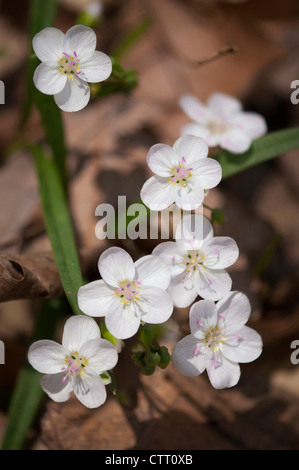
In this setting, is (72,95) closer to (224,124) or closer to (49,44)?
(49,44)

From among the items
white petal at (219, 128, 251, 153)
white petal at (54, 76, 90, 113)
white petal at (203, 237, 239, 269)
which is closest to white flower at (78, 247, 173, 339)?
white petal at (203, 237, 239, 269)

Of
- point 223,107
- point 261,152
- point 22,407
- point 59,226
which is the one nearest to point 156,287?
point 59,226

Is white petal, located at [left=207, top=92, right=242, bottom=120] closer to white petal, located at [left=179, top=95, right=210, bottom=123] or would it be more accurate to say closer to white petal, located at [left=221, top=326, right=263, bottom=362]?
white petal, located at [left=179, top=95, right=210, bottom=123]

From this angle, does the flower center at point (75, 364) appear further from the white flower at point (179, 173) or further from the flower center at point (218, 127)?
the flower center at point (218, 127)

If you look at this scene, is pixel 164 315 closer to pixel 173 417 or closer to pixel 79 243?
pixel 173 417

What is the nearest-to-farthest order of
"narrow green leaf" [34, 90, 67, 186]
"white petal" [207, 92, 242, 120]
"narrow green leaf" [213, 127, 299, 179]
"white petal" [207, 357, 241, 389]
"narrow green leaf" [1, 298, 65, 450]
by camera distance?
"white petal" [207, 357, 241, 389]
"narrow green leaf" [1, 298, 65, 450]
"narrow green leaf" [34, 90, 67, 186]
"narrow green leaf" [213, 127, 299, 179]
"white petal" [207, 92, 242, 120]

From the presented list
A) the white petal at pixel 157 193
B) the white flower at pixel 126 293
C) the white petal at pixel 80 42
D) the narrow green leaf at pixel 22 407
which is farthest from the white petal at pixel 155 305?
the white petal at pixel 80 42
